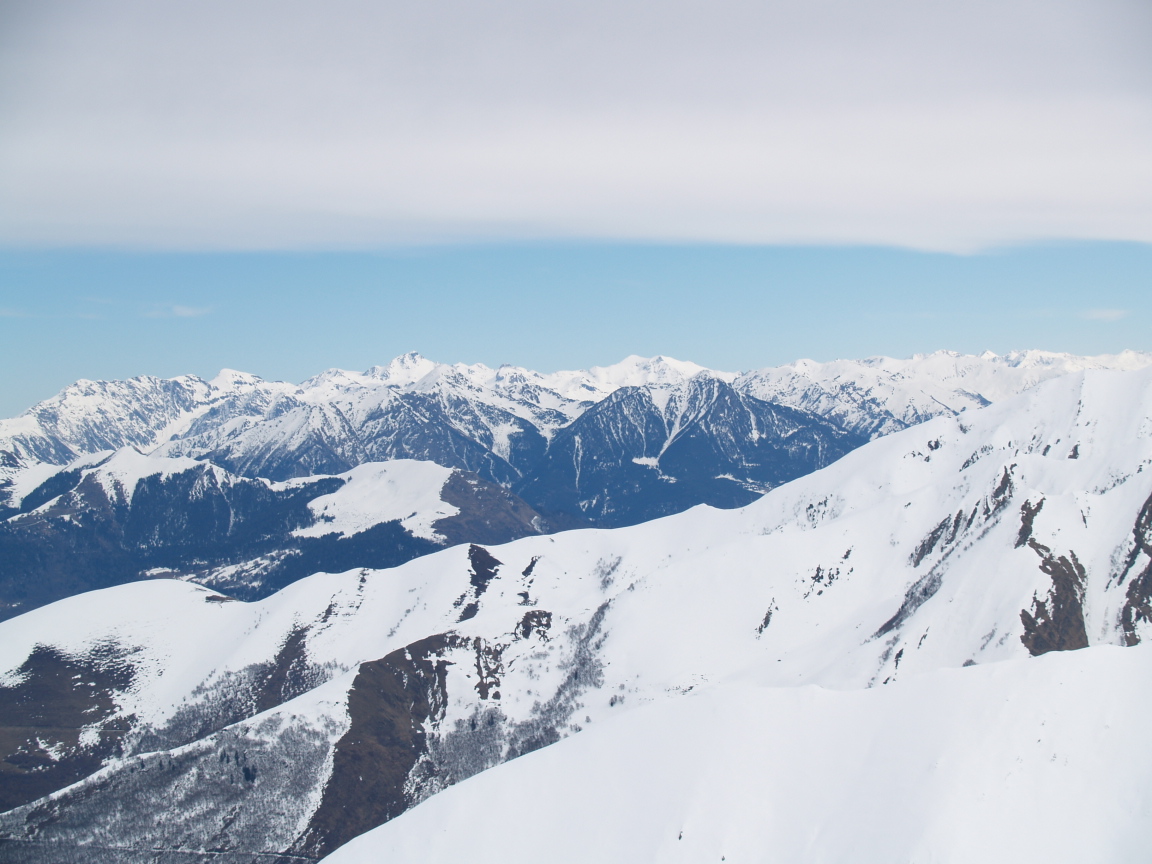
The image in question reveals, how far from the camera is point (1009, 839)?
85562 mm

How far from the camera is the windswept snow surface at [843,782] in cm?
8731

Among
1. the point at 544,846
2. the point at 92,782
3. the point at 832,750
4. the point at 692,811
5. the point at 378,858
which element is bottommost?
the point at 92,782

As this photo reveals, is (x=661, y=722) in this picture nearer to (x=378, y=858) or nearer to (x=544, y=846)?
(x=544, y=846)

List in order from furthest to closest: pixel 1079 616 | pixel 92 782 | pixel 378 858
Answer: pixel 92 782
pixel 1079 616
pixel 378 858

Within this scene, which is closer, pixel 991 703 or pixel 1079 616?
pixel 991 703

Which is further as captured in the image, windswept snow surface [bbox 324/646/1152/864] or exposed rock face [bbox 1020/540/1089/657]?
exposed rock face [bbox 1020/540/1089/657]

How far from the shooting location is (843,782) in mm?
102188

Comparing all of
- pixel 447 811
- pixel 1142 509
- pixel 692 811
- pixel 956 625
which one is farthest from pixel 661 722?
pixel 1142 509

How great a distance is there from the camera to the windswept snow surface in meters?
87.3

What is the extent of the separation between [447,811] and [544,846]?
759 inches

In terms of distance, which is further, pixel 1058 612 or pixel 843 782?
pixel 1058 612

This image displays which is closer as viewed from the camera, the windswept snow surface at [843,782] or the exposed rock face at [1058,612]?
the windswept snow surface at [843,782]

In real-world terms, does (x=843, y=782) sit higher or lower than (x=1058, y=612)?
higher

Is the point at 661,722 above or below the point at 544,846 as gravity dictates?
above
